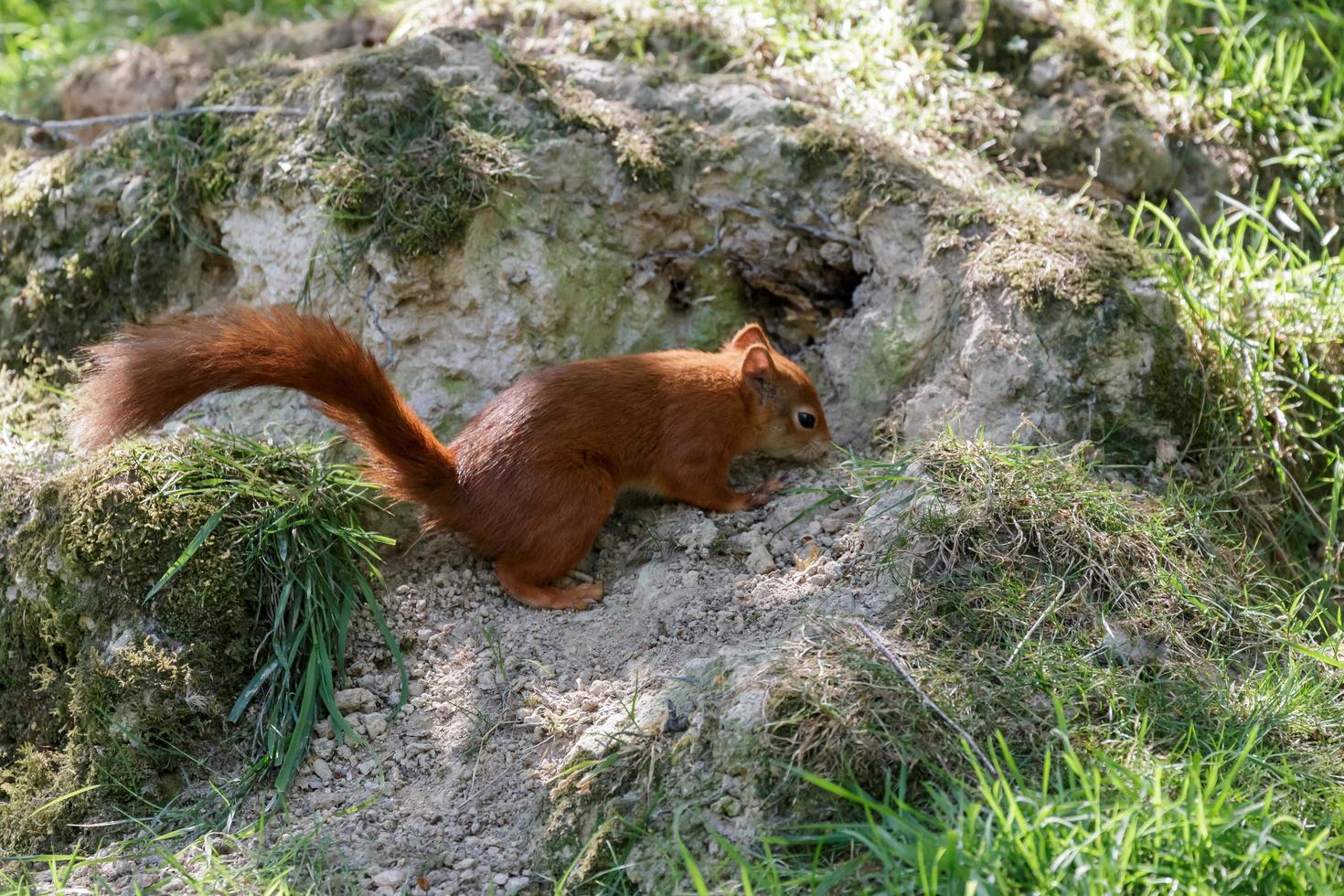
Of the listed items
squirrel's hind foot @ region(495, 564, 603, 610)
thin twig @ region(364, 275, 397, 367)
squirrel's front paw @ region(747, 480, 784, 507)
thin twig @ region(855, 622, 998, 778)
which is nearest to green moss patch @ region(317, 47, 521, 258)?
thin twig @ region(364, 275, 397, 367)

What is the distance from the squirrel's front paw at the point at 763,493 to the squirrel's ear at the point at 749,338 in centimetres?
49

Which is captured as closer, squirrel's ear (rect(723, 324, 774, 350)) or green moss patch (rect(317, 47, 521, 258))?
green moss patch (rect(317, 47, 521, 258))

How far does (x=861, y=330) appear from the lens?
3.94m

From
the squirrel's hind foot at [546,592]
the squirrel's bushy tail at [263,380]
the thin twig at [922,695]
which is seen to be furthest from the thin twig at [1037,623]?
the squirrel's bushy tail at [263,380]

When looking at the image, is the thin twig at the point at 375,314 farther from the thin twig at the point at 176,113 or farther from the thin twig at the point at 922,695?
the thin twig at the point at 922,695

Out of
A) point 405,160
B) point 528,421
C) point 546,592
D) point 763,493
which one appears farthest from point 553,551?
point 405,160

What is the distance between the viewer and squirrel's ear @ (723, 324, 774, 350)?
391 centimetres

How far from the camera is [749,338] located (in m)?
3.96

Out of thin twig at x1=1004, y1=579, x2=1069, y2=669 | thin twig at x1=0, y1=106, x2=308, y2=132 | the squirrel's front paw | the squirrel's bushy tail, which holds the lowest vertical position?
the squirrel's front paw

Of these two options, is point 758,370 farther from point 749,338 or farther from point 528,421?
point 528,421

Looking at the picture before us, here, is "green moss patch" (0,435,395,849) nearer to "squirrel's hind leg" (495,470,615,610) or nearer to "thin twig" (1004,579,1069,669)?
"squirrel's hind leg" (495,470,615,610)

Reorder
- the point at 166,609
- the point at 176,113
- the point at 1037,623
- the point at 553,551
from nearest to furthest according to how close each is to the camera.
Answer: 1. the point at 1037,623
2. the point at 166,609
3. the point at 553,551
4. the point at 176,113

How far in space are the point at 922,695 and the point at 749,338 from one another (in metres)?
1.77

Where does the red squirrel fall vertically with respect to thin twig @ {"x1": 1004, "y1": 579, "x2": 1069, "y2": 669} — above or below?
above
